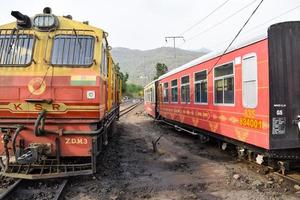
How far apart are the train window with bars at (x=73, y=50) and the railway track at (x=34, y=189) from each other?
8.04 ft

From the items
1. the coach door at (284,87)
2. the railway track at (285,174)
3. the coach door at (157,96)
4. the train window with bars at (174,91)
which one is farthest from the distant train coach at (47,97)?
the coach door at (157,96)

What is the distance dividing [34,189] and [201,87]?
5740 mm

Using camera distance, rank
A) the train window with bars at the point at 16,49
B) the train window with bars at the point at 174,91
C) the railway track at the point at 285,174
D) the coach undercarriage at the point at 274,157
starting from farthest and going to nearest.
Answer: the train window with bars at the point at 174,91 → the train window with bars at the point at 16,49 → the railway track at the point at 285,174 → the coach undercarriage at the point at 274,157

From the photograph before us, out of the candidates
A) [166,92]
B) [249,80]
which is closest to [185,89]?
[166,92]

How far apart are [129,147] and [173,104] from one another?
390 centimetres

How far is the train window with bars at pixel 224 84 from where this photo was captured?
8.23 metres

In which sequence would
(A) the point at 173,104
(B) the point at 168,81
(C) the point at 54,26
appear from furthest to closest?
1. (B) the point at 168,81
2. (A) the point at 173,104
3. (C) the point at 54,26

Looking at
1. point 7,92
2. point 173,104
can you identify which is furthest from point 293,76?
point 173,104

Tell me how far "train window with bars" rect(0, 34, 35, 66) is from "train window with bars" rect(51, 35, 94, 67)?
1.70ft

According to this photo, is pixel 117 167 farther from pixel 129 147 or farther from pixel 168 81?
pixel 168 81

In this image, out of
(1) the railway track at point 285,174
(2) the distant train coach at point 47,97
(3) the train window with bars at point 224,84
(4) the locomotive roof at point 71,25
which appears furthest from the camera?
(3) the train window with bars at point 224,84

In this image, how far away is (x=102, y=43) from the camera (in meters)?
7.78

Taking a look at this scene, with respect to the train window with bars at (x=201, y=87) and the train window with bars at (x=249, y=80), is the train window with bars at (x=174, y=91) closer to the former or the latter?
the train window with bars at (x=201, y=87)

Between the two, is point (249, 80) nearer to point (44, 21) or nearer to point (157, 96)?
point (44, 21)
